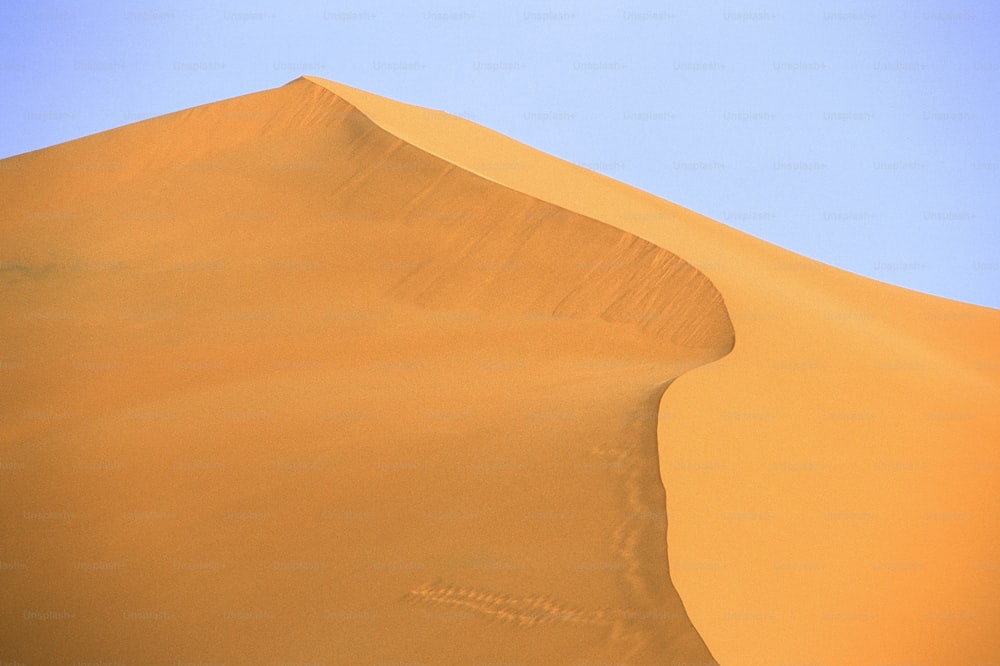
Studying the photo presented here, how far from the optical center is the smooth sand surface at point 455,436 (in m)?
5.75

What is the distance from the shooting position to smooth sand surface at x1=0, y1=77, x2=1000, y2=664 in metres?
5.75

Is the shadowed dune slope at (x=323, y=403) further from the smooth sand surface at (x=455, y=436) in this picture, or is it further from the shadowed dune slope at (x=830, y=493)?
the shadowed dune slope at (x=830, y=493)

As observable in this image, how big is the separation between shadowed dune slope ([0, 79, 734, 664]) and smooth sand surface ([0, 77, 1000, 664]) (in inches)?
1.1

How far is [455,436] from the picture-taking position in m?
7.42

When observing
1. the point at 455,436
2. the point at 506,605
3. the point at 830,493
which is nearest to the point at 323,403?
the point at 455,436

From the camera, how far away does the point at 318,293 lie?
458 inches

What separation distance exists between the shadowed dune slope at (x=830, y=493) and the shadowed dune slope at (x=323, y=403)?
0.32m

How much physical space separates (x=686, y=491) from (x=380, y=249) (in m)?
6.97

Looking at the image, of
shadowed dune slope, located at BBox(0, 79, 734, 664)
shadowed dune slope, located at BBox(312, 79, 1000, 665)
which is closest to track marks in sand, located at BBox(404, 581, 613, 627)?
shadowed dune slope, located at BBox(0, 79, 734, 664)

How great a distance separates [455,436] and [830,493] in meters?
2.53

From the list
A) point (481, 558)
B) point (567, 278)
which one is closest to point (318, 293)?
point (567, 278)

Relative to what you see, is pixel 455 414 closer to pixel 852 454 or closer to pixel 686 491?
pixel 686 491

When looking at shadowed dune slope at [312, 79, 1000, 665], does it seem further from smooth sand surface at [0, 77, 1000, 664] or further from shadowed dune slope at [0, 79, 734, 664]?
shadowed dune slope at [0, 79, 734, 664]

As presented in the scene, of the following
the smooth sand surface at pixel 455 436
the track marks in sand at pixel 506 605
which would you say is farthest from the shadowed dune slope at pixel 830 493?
the track marks in sand at pixel 506 605
